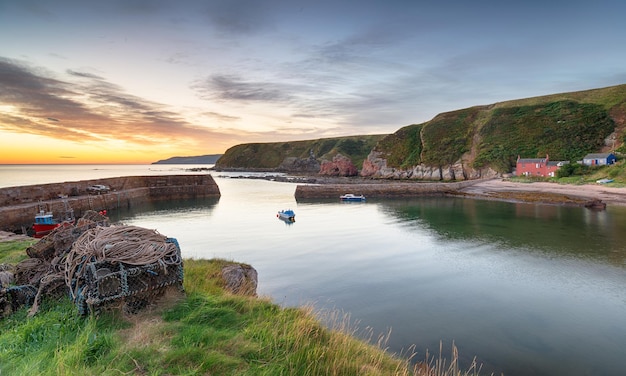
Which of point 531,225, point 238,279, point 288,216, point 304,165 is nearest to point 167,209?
point 288,216

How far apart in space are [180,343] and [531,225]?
131ft

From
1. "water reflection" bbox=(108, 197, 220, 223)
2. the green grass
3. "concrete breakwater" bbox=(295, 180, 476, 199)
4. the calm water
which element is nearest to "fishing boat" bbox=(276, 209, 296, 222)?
the calm water

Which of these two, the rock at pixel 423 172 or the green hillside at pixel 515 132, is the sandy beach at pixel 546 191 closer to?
the rock at pixel 423 172

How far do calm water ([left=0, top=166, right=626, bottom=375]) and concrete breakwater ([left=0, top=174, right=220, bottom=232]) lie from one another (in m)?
5.61

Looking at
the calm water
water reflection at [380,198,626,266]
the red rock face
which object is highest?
the red rock face

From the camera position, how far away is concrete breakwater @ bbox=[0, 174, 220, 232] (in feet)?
116

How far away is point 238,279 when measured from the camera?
539 inches

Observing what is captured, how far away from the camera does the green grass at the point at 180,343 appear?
5184 millimetres

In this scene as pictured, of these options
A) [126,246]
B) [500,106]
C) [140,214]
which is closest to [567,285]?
[126,246]

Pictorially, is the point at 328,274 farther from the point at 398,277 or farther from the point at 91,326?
the point at 91,326

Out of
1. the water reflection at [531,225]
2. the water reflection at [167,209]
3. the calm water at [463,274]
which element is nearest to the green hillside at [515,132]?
the water reflection at [531,225]

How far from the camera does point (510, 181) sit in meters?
74.4

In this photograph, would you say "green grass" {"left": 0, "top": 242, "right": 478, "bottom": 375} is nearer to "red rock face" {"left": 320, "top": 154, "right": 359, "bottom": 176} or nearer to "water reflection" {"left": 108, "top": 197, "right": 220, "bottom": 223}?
"water reflection" {"left": 108, "top": 197, "right": 220, "bottom": 223}

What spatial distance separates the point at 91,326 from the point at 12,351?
110 cm
